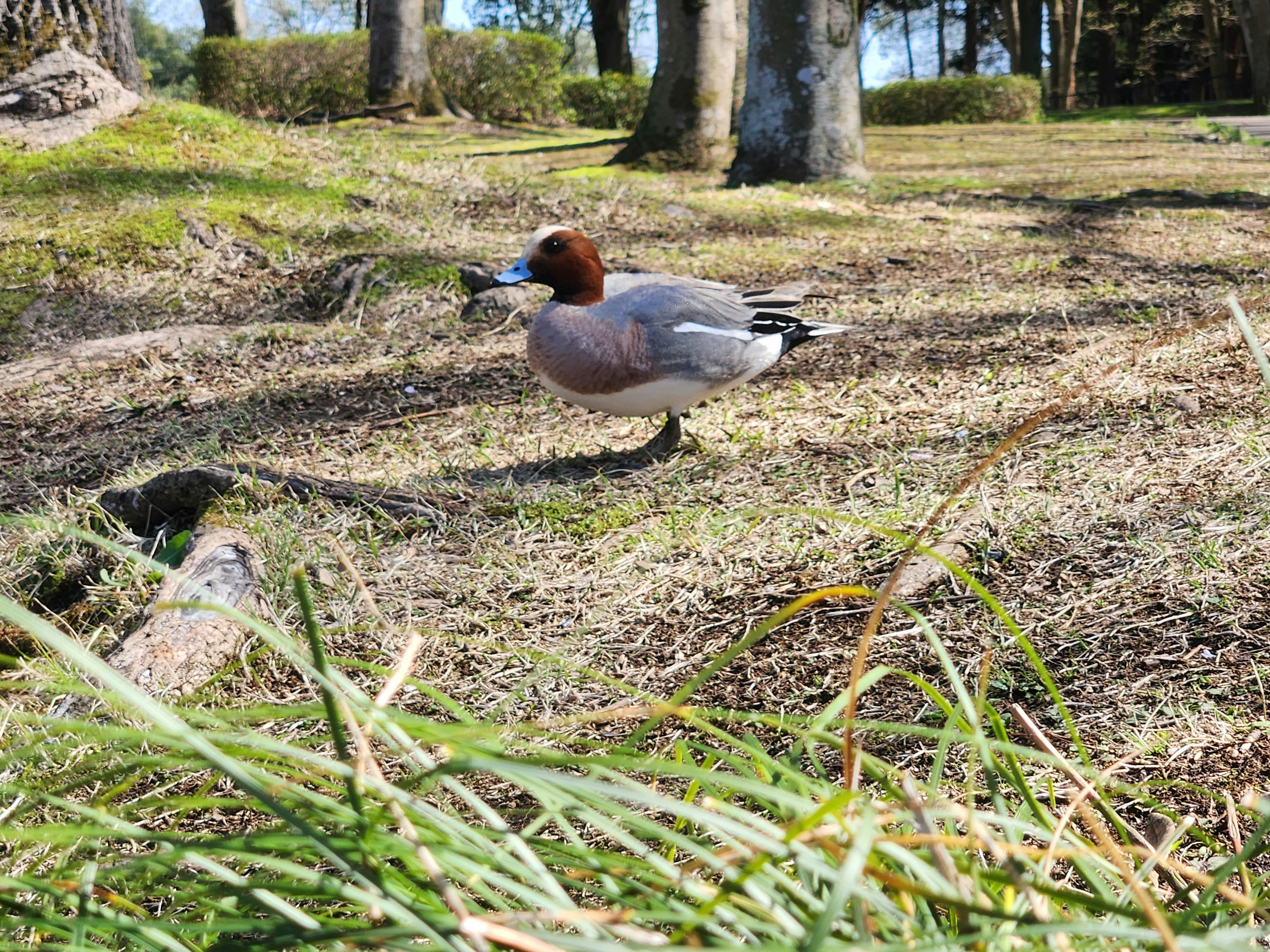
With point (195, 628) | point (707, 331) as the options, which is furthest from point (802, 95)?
point (195, 628)

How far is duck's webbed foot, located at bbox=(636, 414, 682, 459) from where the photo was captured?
11.0 feet

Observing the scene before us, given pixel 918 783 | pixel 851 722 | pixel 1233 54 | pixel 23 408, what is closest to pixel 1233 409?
pixel 918 783

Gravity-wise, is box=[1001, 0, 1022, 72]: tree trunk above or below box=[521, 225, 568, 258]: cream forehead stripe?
above

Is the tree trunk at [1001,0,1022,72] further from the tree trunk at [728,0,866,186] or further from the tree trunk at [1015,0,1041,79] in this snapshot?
the tree trunk at [728,0,866,186]

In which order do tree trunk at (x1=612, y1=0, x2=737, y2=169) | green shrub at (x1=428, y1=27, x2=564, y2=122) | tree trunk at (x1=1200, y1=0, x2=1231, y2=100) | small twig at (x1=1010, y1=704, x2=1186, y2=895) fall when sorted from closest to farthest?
small twig at (x1=1010, y1=704, x2=1186, y2=895) < tree trunk at (x1=612, y1=0, x2=737, y2=169) < green shrub at (x1=428, y1=27, x2=564, y2=122) < tree trunk at (x1=1200, y1=0, x2=1231, y2=100)

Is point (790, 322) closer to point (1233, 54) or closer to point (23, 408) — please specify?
point (23, 408)

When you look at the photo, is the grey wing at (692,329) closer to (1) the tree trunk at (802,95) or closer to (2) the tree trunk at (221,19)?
(1) the tree trunk at (802,95)

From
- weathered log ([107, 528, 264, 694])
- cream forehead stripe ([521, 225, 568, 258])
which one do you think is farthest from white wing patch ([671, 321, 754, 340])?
weathered log ([107, 528, 264, 694])

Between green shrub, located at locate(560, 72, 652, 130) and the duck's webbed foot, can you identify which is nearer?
the duck's webbed foot

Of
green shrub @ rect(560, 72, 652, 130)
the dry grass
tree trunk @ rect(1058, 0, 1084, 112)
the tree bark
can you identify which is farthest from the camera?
tree trunk @ rect(1058, 0, 1084, 112)

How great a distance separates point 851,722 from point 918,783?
2.65 feet

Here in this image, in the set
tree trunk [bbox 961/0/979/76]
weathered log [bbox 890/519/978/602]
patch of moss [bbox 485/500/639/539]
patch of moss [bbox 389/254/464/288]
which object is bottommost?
weathered log [bbox 890/519/978/602]

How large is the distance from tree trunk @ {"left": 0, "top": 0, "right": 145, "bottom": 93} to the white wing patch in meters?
5.35

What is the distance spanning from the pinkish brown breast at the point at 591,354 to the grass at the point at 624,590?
33 cm
